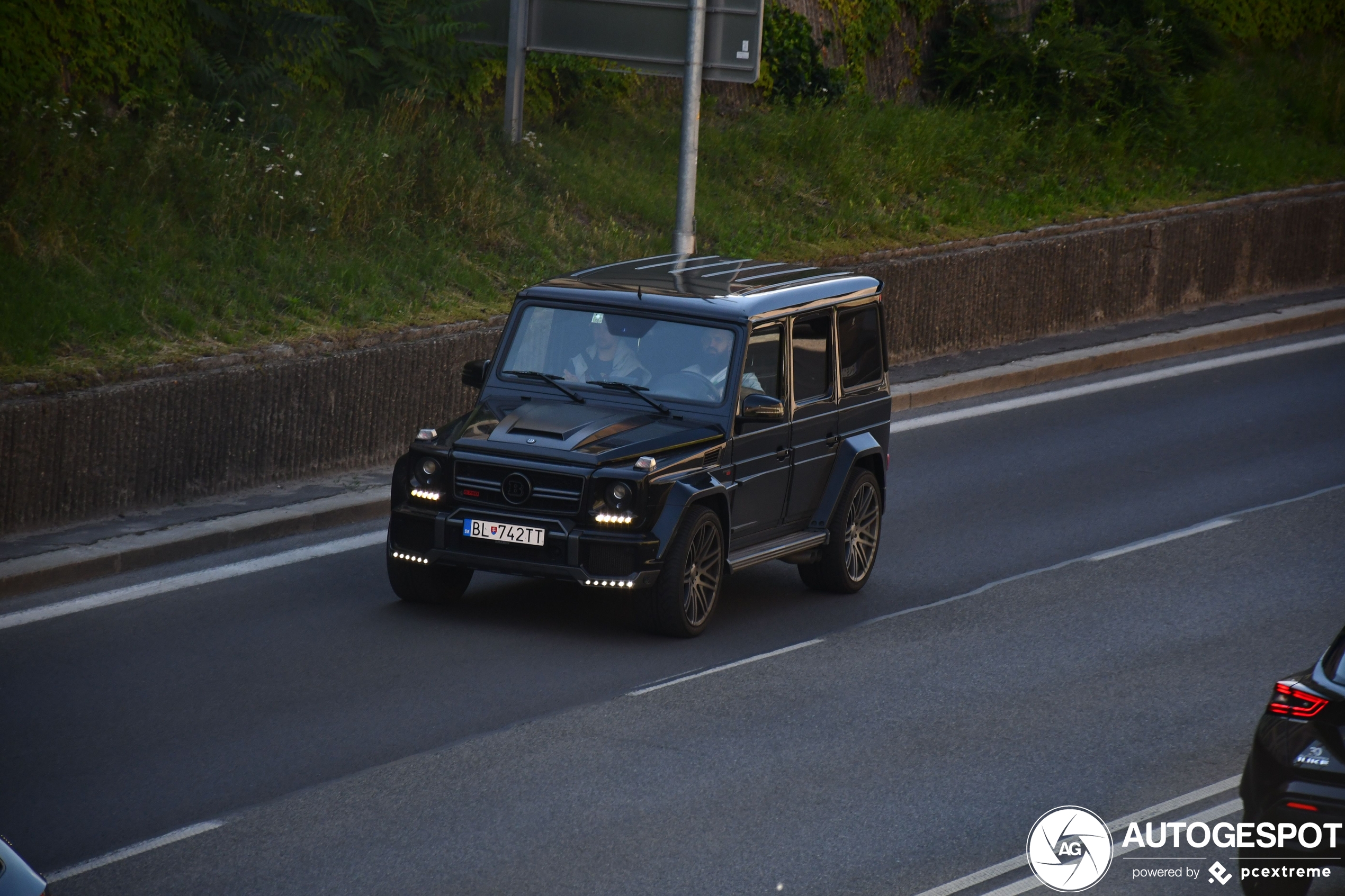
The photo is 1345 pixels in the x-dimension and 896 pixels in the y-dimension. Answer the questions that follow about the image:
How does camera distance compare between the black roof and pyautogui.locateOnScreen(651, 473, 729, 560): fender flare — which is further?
the black roof

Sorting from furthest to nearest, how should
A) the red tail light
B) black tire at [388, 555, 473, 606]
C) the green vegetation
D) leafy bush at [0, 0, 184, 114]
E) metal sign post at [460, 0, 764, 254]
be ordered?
metal sign post at [460, 0, 764, 254]
leafy bush at [0, 0, 184, 114]
the green vegetation
black tire at [388, 555, 473, 606]
the red tail light

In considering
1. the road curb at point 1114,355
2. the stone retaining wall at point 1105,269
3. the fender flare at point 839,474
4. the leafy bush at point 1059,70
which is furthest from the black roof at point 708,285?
the leafy bush at point 1059,70

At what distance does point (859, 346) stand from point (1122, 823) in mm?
4818

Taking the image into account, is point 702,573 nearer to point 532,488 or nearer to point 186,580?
point 532,488

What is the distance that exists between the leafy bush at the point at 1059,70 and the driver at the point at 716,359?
1622cm

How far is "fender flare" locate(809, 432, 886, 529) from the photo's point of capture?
11.0m

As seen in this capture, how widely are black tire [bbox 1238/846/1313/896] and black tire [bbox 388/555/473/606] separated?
5111 mm

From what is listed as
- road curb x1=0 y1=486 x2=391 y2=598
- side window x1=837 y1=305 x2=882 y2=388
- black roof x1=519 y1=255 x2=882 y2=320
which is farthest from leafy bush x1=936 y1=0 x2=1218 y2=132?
road curb x1=0 y1=486 x2=391 y2=598

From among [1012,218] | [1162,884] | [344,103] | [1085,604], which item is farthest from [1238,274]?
[1162,884]

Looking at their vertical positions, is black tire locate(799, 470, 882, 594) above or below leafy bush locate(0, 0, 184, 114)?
below

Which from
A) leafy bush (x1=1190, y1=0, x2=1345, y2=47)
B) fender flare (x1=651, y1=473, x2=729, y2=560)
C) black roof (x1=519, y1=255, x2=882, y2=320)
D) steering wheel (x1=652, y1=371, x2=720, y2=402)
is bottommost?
fender flare (x1=651, y1=473, x2=729, y2=560)

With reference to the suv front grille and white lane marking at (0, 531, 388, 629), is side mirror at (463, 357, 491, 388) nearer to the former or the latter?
the suv front grille

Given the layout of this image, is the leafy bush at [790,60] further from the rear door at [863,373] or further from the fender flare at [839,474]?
the fender flare at [839,474]

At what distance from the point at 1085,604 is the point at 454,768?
4.94 metres
